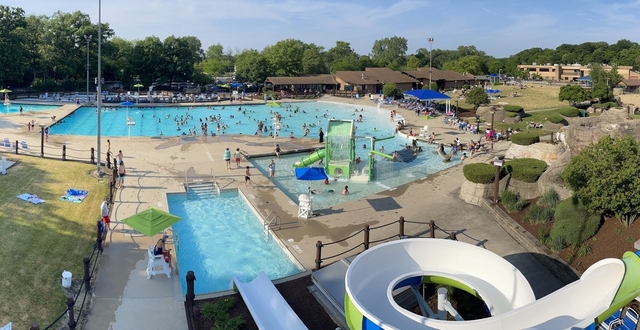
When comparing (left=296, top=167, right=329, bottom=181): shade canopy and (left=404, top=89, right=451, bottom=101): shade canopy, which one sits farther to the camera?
(left=404, top=89, right=451, bottom=101): shade canopy

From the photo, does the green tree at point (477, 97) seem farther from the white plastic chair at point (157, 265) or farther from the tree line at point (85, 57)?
the white plastic chair at point (157, 265)

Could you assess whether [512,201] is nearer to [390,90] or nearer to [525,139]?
[525,139]

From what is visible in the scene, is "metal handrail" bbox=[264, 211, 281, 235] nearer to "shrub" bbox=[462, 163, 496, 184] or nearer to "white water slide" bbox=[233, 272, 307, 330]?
"white water slide" bbox=[233, 272, 307, 330]

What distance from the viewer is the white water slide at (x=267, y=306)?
10.2 metres

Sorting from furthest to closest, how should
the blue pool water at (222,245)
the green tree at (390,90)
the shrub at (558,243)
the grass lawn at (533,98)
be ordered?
the green tree at (390,90) < the grass lawn at (533,98) < the blue pool water at (222,245) < the shrub at (558,243)

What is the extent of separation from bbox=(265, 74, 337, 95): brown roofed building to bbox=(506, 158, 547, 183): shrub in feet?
182

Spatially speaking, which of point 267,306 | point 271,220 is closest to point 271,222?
point 271,220

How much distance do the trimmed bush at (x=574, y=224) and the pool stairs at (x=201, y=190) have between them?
14.6 meters

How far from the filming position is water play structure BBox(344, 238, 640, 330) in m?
7.77

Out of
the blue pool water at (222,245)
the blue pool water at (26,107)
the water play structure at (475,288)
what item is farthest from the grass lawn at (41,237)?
the blue pool water at (26,107)

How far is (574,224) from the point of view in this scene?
48.9 feet

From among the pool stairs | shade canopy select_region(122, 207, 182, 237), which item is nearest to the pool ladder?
shade canopy select_region(122, 207, 182, 237)

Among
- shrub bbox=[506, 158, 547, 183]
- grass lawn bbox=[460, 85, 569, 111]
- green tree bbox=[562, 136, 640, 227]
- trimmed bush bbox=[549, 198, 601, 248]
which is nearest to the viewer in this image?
green tree bbox=[562, 136, 640, 227]

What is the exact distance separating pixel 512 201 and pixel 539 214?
5.77 feet
